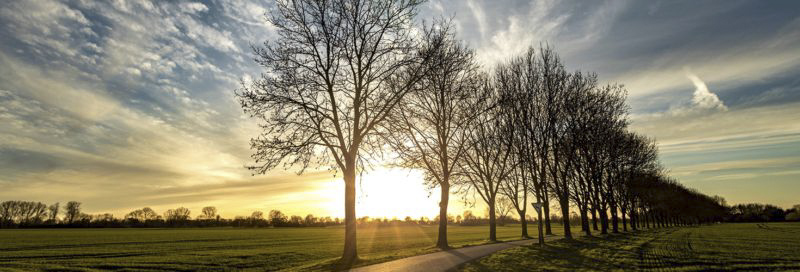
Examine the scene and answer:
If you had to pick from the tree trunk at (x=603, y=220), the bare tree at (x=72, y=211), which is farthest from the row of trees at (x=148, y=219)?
the tree trunk at (x=603, y=220)

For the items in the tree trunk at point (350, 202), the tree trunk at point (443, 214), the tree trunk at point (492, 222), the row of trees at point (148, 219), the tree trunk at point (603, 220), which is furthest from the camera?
the row of trees at point (148, 219)

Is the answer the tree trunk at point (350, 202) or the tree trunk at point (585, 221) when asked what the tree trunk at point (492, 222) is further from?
the tree trunk at point (350, 202)

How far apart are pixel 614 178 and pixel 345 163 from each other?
4160 cm

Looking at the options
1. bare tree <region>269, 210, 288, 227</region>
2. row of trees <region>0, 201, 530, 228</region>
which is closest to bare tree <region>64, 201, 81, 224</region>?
row of trees <region>0, 201, 530, 228</region>

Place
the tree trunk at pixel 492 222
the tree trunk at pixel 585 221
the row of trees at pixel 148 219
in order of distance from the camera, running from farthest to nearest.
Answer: the row of trees at pixel 148 219 → the tree trunk at pixel 585 221 → the tree trunk at pixel 492 222

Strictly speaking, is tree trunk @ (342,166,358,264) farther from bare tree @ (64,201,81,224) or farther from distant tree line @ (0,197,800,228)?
bare tree @ (64,201,81,224)

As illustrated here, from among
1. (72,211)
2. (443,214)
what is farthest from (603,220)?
(72,211)

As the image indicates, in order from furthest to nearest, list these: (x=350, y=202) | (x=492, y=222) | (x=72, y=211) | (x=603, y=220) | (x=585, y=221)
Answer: (x=72, y=211), (x=603, y=220), (x=585, y=221), (x=492, y=222), (x=350, y=202)

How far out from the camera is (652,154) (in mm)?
55719

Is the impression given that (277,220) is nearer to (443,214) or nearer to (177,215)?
(177,215)

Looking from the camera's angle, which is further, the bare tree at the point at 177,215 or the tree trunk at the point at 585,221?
the bare tree at the point at 177,215

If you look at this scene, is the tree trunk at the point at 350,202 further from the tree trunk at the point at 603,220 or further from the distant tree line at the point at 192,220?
the distant tree line at the point at 192,220

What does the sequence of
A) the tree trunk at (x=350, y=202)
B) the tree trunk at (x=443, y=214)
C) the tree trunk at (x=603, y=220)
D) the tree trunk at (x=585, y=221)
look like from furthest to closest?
1. the tree trunk at (x=603, y=220)
2. the tree trunk at (x=585, y=221)
3. the tree trunk at (x=443, y=214)
4. the tree trunk at (x=350, y=202)

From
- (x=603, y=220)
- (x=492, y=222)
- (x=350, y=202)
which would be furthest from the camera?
(x=603, y=220)
